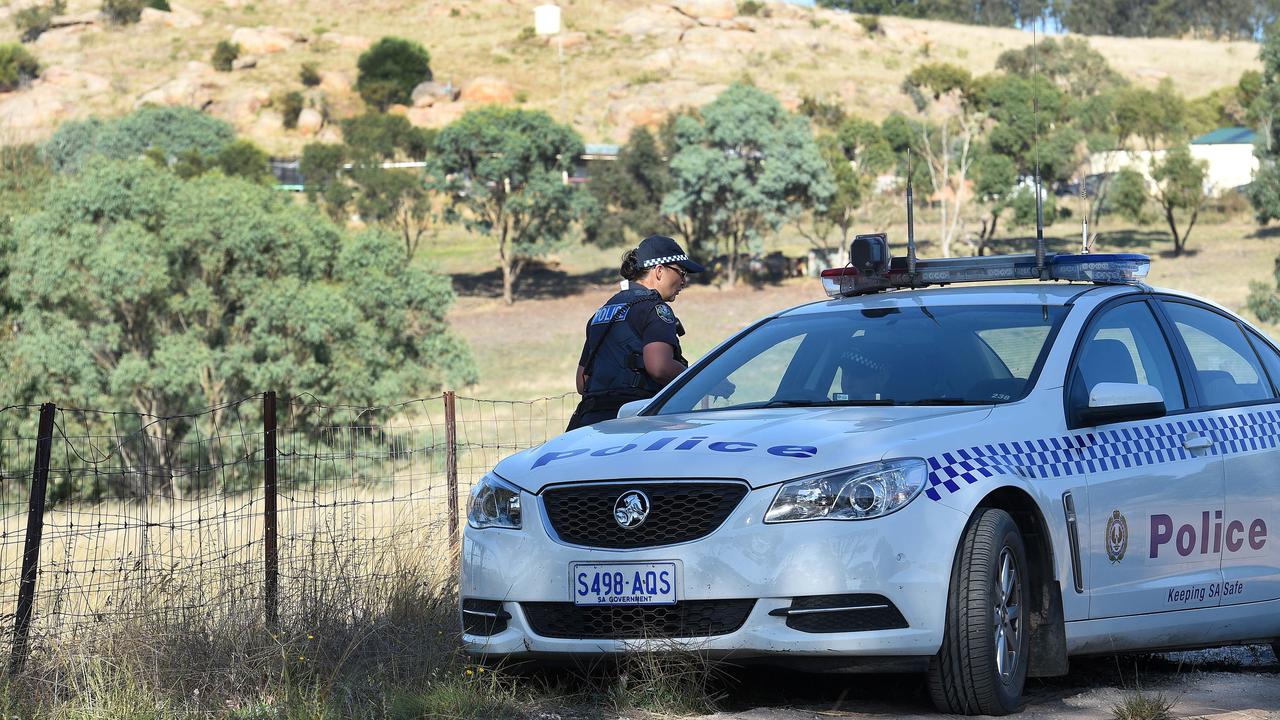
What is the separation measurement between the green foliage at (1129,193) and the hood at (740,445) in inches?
2447

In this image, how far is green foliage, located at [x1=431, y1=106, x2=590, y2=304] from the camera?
63.5m

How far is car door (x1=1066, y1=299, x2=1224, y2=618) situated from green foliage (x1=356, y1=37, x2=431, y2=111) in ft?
338

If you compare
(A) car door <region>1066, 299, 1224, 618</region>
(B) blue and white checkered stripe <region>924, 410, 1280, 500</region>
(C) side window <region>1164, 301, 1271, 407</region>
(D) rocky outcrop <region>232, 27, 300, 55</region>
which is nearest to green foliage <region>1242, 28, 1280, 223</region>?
(C) side window <region>1164, 301, 1271, 407</region>

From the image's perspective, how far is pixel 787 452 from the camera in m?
4.93

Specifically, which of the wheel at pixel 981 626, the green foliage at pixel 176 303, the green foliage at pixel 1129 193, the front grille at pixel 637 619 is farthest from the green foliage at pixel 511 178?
the wheel at pixel 981 626

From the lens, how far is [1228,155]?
80500 mm

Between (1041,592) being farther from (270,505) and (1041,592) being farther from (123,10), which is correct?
(123,10)

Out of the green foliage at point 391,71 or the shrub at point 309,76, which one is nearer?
the green foliage at point 391,71

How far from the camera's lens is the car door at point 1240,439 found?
6.05 m

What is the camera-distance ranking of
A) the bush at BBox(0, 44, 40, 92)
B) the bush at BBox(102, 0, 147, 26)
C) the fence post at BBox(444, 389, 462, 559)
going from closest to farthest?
the fence post at BBox(444, 389, 462, 559) → the bush at BBox(0, 44, 40, 92) → the bush at BBox(102, 0, 147, 26)

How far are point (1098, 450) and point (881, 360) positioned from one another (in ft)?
2.92

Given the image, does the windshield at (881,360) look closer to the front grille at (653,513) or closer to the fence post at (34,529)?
the front grille at (653,513)

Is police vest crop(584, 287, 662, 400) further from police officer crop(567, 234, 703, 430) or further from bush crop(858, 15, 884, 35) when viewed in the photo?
bush crop(858, 15, 884, 35)

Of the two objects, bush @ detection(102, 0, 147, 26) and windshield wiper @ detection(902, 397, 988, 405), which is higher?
windshield wiper @ detection(902, 397, 988, 405)
